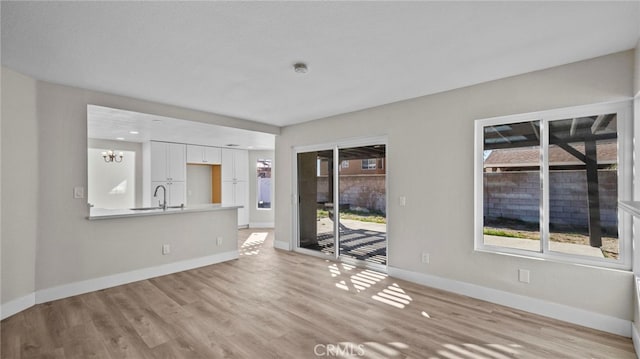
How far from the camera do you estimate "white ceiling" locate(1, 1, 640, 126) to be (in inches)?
73.1

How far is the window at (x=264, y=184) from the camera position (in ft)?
27.3

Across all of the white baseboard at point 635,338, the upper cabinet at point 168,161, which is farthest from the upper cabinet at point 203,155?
the white baseboard at point 635,338

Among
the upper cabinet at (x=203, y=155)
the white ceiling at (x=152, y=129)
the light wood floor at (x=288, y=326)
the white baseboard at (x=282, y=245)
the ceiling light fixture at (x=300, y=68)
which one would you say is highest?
the ceiling light fixture at (x=300, y=68)

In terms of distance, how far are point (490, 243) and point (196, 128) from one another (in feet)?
15.2

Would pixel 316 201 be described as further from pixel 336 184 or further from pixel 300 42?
pixel 300 42

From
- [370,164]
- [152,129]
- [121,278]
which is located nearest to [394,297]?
[370,164]

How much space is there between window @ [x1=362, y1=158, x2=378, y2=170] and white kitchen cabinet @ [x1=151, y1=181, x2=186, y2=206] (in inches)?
179

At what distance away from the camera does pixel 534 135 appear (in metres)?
3.04

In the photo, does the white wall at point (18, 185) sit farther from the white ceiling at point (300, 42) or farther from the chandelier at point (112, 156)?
the chandelier at point (112, 156)

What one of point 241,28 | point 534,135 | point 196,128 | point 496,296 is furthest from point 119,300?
point 534,135

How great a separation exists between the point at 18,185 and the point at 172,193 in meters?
3.72

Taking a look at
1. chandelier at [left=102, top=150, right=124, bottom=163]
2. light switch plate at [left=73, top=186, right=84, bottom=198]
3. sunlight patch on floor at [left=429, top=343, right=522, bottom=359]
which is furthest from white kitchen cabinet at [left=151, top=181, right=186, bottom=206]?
sunlight patch on floor at [left=429, top=343, right=522, bottom=359]

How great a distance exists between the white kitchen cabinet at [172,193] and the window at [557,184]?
615cm

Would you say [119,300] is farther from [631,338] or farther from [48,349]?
[631,338]
